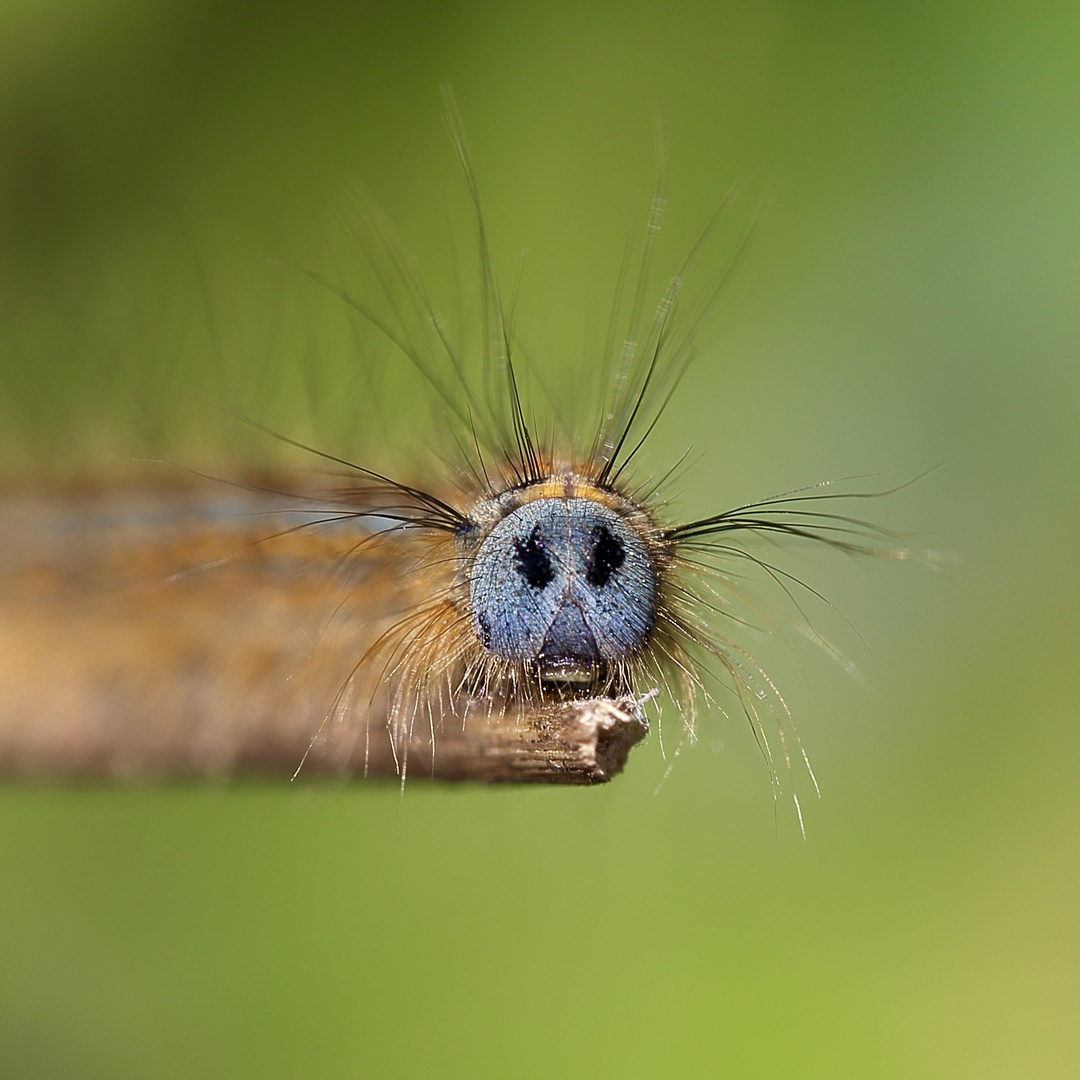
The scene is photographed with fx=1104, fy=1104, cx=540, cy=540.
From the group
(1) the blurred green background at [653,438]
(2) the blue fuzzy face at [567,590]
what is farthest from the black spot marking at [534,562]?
(1) the blurred green background at [653,438]

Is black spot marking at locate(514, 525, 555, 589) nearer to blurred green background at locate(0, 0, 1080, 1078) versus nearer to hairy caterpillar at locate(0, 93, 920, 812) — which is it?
hairy caterpillar at locate(0, 93, 920, 812)

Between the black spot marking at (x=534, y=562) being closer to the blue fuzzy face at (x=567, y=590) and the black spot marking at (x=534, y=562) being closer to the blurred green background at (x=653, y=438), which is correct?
the blue fuzzy face at (x=567, y=590)

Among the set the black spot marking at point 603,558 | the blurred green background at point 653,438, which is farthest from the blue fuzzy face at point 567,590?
the blurred green background at point 653,438

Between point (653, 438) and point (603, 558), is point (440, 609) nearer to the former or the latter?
point (603, 558)

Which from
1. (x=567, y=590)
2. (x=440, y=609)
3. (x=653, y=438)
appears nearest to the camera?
(x=567, y=590)

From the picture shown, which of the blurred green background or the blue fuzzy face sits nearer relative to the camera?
the blue fuzzy face

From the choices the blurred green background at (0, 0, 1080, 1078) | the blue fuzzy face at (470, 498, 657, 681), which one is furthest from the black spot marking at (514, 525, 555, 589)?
the blurred green background at (0, 0, 1080, 1078)

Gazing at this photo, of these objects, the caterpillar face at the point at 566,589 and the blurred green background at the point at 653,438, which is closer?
the caterpillar face at the point at 566,589

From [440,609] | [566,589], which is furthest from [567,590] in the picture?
[440,609]
